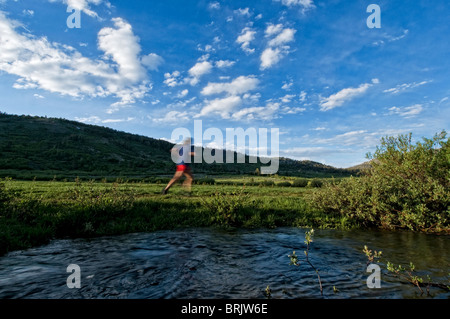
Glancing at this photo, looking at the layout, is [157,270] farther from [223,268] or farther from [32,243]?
[32,243]

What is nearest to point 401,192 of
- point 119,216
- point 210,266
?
point 210,266

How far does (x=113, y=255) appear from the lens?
286 inches

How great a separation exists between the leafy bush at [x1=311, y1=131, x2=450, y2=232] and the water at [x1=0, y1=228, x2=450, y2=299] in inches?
45.8

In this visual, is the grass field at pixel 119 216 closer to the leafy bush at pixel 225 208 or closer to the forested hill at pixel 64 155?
the leafy bush at pixel 225 208

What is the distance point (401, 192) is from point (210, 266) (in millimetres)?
10550

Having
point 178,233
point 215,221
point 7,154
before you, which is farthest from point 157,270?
point 7,154

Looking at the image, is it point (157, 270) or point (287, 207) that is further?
point (287, 207)

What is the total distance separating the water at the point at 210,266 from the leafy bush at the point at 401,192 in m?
1.16

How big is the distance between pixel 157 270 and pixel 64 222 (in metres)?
5.98

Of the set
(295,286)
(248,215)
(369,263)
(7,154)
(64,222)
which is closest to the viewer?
(295,286)

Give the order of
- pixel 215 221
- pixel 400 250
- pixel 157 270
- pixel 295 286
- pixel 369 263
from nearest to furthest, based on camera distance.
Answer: pixel 295 286 → pixel 157 270 → pixel 369 263 → pixel 400 250 → pixel 215 221

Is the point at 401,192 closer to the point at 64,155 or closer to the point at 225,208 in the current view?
the point at 225,208

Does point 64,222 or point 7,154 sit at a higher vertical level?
point 7,154

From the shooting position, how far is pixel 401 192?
12086mm
